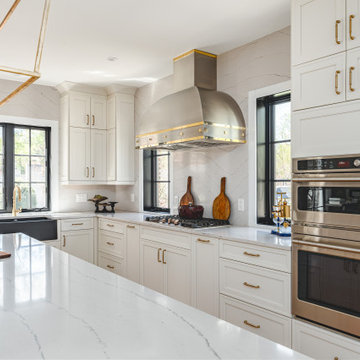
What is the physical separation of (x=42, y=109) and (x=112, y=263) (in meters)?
2.19

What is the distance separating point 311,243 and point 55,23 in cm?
252

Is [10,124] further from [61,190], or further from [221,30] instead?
[221,30]

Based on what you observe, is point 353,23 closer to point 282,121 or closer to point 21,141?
point 282,121

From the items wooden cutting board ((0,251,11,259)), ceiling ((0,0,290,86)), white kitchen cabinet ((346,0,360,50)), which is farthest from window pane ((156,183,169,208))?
white kitchen cabinet ((346,0,360,50))

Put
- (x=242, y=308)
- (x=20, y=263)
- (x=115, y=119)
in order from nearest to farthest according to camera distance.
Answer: (x=20, y=263) < (x=242, y=308) < (x=115, y=119)

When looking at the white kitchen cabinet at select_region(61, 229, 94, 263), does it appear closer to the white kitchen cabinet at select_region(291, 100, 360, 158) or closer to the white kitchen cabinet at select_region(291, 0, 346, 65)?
the white kitchen cabinet at select_region(291, 100, 360, 158)

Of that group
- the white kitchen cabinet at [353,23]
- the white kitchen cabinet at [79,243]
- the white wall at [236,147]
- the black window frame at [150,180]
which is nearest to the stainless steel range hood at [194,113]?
the white wall at [236,147]

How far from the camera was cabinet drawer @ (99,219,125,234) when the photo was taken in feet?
13.2

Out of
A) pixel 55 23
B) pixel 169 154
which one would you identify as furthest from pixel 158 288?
pixel 55 23

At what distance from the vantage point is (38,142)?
4.73m

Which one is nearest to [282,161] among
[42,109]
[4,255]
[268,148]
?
[268,148]

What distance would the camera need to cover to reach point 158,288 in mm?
3426

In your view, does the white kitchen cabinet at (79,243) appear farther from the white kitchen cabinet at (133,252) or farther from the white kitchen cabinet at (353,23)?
the white kitchen cabinet at (353,23)

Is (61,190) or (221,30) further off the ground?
(221,30)
